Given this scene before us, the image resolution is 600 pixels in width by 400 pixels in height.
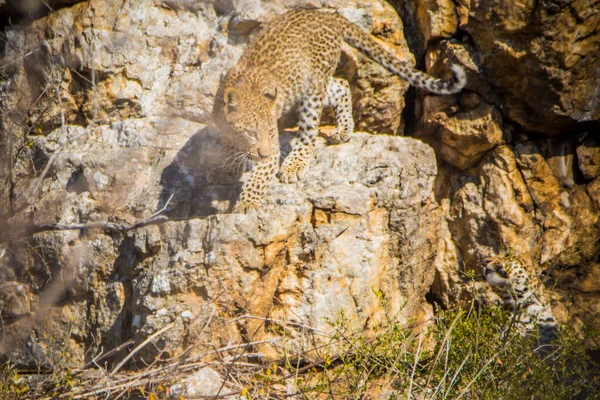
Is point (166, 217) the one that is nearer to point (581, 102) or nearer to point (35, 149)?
point (35, 149)

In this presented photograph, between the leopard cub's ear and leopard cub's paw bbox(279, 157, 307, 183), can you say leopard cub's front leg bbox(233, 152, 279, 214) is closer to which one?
leopard cub's paw bbox(279, 157, 307, 183)

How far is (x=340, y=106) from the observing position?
6.79 meters

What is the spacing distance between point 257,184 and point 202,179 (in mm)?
855

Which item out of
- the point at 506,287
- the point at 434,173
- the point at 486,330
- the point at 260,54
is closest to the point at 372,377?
the point at 486,330

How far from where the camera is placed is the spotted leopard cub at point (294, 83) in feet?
19.7

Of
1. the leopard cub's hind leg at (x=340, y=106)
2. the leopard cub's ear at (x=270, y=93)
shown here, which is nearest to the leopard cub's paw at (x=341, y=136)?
the leopard cub's hind leg at (x=340, y=106)

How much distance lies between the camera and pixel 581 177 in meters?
6.95

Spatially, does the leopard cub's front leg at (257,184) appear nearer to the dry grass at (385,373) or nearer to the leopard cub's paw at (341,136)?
the leopard cub's paw at (341,136)

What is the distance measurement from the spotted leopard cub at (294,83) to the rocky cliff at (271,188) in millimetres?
272

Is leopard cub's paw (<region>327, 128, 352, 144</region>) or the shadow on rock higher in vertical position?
leopard cub's paw (<region>327, 128, 352, 144</region>)

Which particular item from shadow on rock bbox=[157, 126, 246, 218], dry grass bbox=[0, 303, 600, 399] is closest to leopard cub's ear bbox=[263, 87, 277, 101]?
shadow on rock bbox=[157, 126, 246, 218]

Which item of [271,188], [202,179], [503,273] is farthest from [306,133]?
[503,273]

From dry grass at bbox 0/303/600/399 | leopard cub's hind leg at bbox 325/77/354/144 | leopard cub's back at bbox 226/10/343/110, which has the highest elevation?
leopard cub's back at bbox 226/10/343/110

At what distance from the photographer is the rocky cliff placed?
553cm
